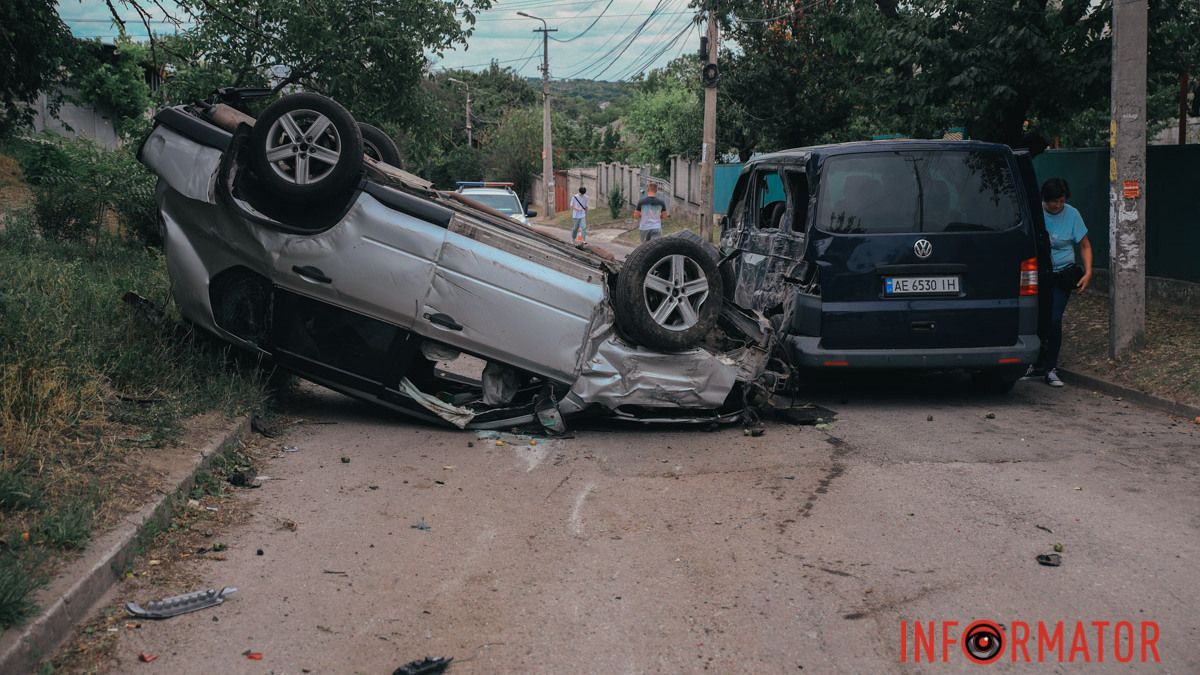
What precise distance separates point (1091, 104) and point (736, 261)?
5.51m

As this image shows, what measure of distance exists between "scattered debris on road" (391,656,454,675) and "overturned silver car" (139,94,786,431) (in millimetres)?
3658

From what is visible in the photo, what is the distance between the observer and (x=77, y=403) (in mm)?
6031

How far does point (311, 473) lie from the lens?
654cm

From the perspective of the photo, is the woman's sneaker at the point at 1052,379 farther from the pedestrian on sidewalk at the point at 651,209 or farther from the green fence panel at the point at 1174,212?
the pedestrian on sidewalk at the point at 651,209

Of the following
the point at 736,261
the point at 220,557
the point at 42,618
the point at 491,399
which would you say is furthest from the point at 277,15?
the point at 42,618

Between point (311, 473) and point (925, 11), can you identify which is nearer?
point (311, 473)

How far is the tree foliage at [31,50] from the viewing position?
12.3m

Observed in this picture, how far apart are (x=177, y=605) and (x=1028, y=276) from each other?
21.6 ft

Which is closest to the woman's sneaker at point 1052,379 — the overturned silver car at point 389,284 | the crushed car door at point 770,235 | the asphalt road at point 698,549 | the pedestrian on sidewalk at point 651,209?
the asphalt road at point 698,549

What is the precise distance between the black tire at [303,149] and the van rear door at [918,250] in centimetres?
352

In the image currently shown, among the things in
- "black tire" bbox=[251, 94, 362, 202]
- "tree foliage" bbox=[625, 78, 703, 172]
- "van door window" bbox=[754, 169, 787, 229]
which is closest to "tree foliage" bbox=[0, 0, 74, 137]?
"black tire" bbox=[251, 94, 362, 202]

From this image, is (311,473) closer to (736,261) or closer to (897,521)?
(897,521)

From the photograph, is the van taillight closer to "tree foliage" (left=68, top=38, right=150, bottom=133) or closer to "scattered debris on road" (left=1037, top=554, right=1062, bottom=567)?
"scattered debris on road" (left=1037, top=554, right=1062, bottom=567)

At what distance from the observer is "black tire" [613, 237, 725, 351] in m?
7.49
